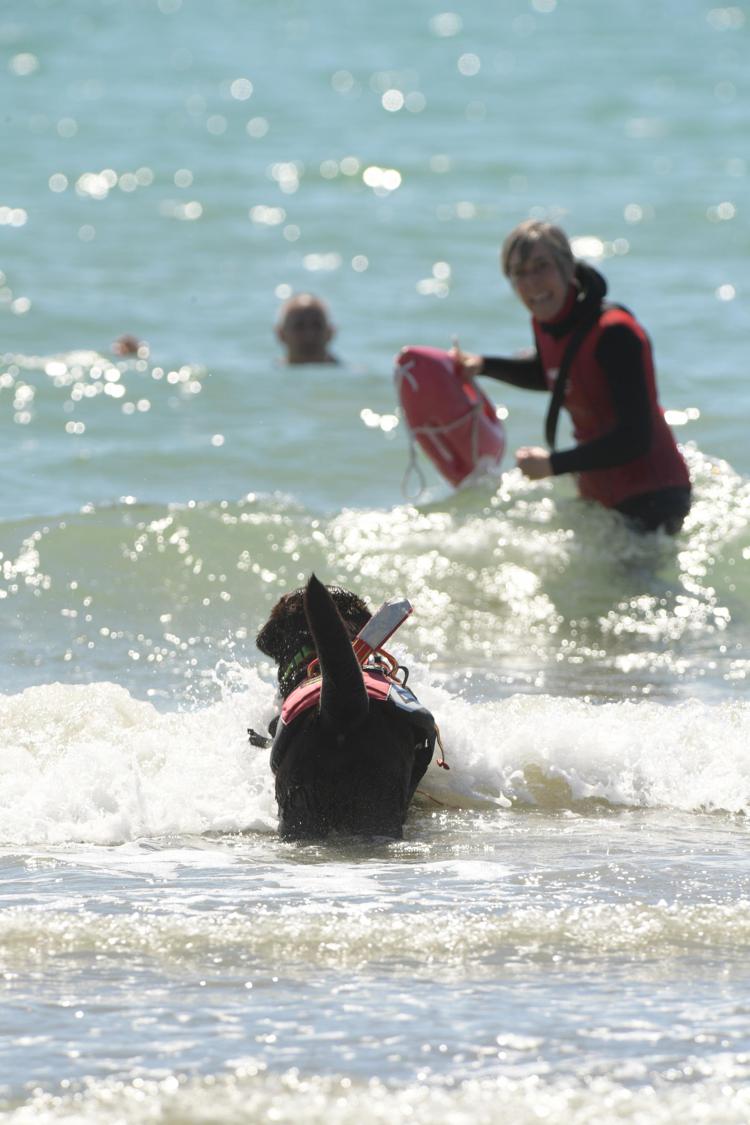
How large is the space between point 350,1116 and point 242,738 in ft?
8.62

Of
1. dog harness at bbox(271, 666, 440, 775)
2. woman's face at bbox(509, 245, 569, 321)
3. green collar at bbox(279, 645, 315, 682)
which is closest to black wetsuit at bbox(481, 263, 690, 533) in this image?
woman's face at bbox(509, 245, 569, 321)

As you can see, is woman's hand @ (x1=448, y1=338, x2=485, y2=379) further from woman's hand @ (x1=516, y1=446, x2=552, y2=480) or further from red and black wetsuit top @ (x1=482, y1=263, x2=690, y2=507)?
woman's hand @ (x1=516, y1=446, x2=552, y2=480)

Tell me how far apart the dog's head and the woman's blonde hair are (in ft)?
9.50

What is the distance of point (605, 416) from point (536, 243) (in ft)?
3.01

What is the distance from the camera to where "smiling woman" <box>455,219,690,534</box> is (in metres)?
7.59

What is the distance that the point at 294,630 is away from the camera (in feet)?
16.6

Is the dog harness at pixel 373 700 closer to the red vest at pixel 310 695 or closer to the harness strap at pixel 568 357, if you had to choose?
the red vest at pixel 310 695

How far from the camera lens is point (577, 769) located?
5555mm

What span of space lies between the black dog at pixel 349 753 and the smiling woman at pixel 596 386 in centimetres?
291

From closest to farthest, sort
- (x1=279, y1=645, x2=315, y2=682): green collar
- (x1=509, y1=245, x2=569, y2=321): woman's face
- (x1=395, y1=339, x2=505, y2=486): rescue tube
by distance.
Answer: (x1=279, y1=645, x2=315, y2=682): green collar → (x1=509, y1=245, x2=569, y2=321): woman's face → (x1=395, y1=339, x2=505, y2=486): rescue tube

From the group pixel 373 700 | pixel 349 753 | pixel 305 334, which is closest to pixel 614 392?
pixel 373 700

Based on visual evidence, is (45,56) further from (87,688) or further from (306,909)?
(306,909)

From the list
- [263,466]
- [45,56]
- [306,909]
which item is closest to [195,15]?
[45,56]

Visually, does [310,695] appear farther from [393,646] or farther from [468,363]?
[468,363]
